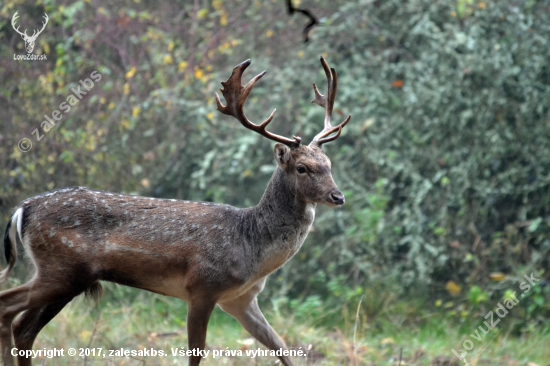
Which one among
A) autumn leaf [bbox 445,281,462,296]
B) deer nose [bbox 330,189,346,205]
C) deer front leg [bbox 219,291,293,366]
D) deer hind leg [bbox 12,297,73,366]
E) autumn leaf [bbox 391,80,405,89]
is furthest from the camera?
autumn leaf [bbox 391,80,405,89]

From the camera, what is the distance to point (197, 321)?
523cm

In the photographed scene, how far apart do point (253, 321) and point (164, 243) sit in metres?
0.94

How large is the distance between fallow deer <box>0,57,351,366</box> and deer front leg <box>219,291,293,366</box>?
0.02 meters

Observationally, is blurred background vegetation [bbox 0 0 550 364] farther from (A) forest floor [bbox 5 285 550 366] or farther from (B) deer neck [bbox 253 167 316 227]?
(B) deer neck [bbox 253 167 316 227]

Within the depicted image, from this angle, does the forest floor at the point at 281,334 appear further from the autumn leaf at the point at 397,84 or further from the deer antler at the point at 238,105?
the autumn leaf at the point at 397,84

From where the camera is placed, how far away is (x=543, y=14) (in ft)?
28.1

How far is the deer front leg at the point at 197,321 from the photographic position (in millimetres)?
5219

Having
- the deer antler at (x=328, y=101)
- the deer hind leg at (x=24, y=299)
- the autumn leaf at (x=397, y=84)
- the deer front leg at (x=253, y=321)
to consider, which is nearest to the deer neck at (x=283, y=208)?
the deer antler at (x=328, y=101)

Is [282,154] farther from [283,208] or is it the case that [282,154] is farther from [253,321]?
[253,321]

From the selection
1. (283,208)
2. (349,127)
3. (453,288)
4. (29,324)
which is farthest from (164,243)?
(349,127)

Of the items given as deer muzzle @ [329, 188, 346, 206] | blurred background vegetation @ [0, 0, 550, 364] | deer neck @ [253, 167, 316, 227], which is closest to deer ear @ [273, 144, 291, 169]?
deer neck @ [253, 167, 316, 227]

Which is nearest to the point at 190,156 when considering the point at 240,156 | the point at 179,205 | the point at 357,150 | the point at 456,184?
the point at 240,156

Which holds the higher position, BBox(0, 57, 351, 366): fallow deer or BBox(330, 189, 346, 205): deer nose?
BBox(330, 189, 346, 205): deer nose

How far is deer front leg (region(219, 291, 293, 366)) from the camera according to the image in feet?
18.5
